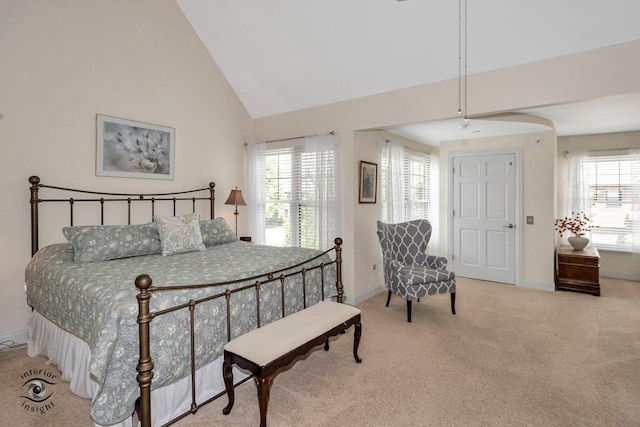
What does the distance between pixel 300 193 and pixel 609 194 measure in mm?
5110

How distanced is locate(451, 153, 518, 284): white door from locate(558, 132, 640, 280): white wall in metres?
1.25

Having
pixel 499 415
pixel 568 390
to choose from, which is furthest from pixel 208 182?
pixel 568 390

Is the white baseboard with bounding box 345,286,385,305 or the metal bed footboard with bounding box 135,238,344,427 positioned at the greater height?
the metal bed footboard with bounding box 135,238,344,427

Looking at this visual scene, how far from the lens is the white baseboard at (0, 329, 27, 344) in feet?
10.2

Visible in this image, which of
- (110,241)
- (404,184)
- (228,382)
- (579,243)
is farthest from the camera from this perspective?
(404,184)

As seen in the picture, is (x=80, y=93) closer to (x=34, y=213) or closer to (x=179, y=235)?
(x=34, y=213)

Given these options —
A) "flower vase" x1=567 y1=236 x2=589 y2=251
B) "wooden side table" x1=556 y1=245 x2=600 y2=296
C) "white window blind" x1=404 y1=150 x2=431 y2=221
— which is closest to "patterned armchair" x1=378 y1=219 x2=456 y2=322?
"white window blind" x1=404 y1=150 x2=431 y2=221

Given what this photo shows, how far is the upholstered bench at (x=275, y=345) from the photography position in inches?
76.4

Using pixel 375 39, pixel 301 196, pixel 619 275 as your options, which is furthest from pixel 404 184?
pixel 619 275

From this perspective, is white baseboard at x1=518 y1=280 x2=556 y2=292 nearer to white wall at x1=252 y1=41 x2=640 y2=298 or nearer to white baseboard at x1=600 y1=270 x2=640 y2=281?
white wall at x1=252 y1=41 x2=640 y2=298

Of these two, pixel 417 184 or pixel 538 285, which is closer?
pixel 538 285

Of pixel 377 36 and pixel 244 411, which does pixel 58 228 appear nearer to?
pixel 244 411

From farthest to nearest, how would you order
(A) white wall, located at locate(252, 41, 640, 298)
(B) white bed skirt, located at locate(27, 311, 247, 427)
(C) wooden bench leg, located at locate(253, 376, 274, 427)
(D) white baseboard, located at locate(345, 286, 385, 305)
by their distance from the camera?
(D) white baseboard, located at locate(345, 286, 385, 305) < (A) white wall, located at locate(252, 41, 640, 298) < (B) white bed skirt, located at locate(27, 311, 247, 427) < (C) wooden bench leg, located at locate(253, 376, 274, 427)

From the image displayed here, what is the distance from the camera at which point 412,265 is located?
172 inches
